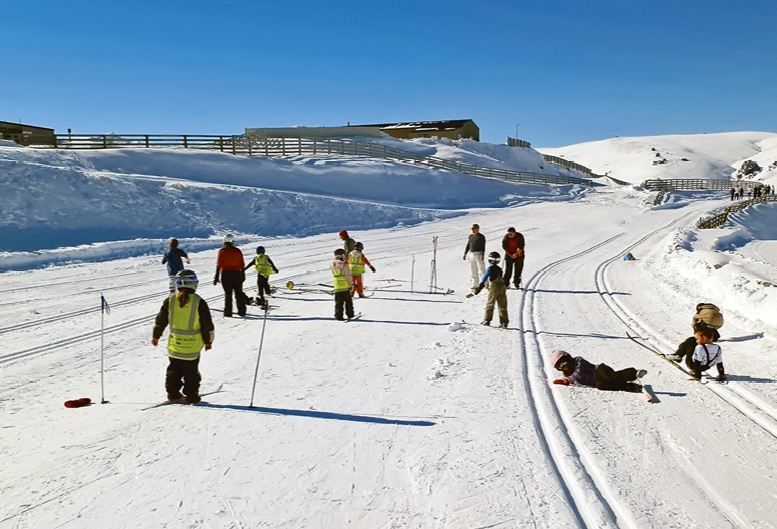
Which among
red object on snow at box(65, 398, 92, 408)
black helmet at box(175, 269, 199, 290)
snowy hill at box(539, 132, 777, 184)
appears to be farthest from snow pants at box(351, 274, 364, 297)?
snowy hill at box(539, 132, 777, 184)

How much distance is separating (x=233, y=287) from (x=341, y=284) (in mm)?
2327

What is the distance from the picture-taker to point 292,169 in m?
38.0

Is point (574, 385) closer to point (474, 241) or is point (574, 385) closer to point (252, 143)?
point (474, 241)

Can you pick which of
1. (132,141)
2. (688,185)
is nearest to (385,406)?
(132,141)

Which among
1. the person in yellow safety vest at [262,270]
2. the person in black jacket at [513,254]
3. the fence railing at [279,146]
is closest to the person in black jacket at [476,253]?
the person in black jacket at [513,254]

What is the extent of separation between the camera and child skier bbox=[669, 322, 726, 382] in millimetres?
7445

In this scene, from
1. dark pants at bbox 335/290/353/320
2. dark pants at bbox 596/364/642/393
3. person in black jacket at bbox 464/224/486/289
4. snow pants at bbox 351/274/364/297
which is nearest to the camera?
dark pants at bbox 596/364/642/393

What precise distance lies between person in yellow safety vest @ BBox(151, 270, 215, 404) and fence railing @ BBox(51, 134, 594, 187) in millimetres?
32882

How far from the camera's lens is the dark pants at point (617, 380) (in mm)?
7156

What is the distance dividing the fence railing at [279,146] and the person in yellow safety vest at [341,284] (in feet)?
96.9

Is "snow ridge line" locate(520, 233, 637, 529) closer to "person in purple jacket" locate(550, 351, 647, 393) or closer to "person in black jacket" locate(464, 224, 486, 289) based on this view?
"person in purple jacket" locate(550, 351, 647, 393)

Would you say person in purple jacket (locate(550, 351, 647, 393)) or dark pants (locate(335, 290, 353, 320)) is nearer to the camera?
person in purple jacket (locate(550, 351, 647, 393))

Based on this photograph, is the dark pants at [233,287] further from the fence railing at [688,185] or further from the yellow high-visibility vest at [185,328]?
the fence railing at [688,185]

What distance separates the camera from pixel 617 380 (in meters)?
7.19
